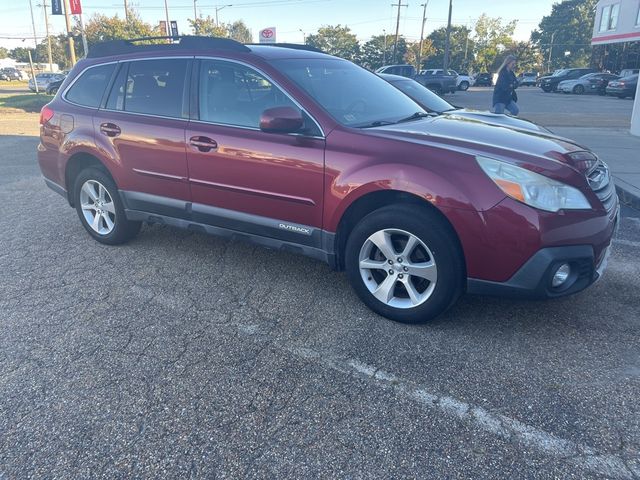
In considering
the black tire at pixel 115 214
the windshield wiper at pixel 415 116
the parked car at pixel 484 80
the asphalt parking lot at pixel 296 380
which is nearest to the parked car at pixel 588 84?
the parked car at pixel 484 80

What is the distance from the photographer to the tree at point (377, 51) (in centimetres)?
8275

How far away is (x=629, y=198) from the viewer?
6.50 metres

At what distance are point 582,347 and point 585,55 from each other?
313ft

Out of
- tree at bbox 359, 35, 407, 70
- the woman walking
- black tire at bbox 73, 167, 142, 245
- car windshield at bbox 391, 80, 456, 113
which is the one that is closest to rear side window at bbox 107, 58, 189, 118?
black tire at bbox 73, 167, 142, 245

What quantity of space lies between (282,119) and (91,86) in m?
2.45

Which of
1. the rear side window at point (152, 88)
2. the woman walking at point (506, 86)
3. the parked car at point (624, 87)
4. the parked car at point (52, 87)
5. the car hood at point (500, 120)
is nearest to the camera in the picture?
the car hood at point (500, 120)

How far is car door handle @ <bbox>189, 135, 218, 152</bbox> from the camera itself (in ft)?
13.0

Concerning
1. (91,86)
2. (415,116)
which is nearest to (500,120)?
(415,116)

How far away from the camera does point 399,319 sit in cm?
343

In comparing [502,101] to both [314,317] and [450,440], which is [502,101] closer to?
[314,317]

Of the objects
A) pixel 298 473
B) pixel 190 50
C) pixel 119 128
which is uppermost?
pixel 190 50

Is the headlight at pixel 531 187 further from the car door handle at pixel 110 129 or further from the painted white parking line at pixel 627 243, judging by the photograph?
the car door handle at pixel 110 129

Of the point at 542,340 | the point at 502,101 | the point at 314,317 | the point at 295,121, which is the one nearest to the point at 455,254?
the point at 542,340

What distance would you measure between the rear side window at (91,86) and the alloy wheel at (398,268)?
302 cm
